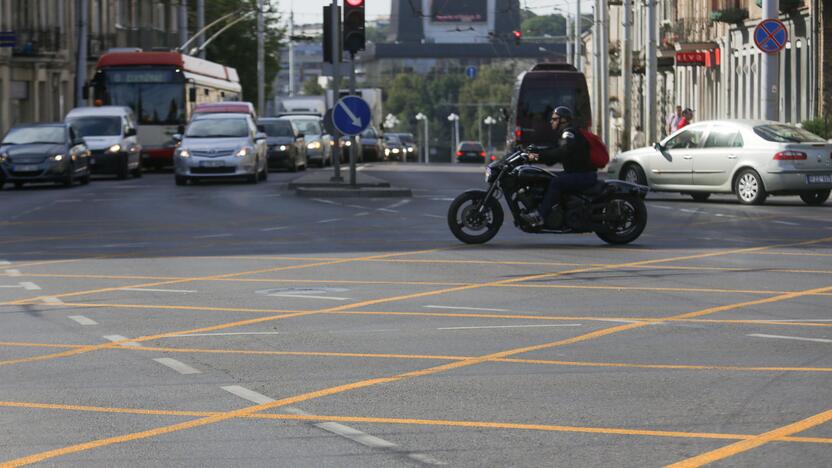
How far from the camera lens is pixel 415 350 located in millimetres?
11344

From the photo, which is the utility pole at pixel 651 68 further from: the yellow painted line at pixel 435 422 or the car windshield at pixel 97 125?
the yellow painted line at pixel 435 422

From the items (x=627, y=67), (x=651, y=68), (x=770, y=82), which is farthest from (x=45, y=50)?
(x=770, y=82)

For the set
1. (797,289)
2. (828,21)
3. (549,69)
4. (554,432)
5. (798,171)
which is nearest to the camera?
(554,432)

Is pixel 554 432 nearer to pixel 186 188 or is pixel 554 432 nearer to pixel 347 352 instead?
pixel 347 352

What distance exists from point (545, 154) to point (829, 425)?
475 inches

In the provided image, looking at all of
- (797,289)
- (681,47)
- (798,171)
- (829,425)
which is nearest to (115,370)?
(829,425)

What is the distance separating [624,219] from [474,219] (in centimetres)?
168

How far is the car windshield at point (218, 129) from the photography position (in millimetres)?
41062

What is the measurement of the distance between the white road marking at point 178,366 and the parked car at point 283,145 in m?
40.0

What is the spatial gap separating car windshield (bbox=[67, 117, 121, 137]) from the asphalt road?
24.6 meters

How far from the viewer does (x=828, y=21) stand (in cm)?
4600

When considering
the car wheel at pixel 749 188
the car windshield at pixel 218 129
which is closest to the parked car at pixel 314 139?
the car windshield at pixel 218 129

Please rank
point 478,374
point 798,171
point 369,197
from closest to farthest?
1. point 478,374
2. point 798,171
3. point 369,197

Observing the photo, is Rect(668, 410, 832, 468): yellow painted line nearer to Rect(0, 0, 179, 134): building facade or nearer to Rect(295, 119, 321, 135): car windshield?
Rect(295, 119, 321, 135): car windshield
